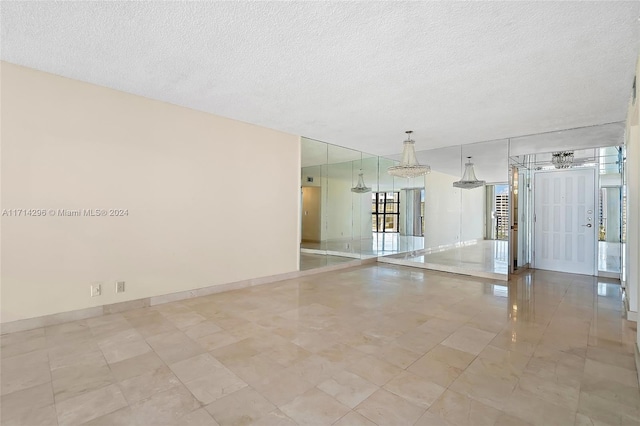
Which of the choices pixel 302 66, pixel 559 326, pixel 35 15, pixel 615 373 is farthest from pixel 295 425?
pixel 35 15

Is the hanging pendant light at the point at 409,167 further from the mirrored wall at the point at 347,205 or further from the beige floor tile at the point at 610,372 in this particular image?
the beige floor tile at the point at 610,372

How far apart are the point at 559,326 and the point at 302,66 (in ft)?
13.5

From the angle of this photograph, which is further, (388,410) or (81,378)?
(81,378)

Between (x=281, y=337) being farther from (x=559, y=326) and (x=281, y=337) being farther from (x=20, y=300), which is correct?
(x=559, y=326)

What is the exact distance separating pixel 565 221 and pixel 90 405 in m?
8.36

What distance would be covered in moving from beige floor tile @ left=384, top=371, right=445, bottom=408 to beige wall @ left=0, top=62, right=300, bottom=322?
340 centimetres

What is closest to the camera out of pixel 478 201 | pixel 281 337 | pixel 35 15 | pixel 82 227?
pixel 35 15

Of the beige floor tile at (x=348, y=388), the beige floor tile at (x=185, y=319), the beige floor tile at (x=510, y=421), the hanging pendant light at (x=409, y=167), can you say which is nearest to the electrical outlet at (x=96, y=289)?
the beige floor tile at (x=185, y=319)

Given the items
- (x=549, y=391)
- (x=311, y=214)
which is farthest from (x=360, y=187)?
(x=549, y=391)

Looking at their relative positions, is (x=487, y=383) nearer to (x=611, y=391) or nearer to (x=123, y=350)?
(x=611, y=391)

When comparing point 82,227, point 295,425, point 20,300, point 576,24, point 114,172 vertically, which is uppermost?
point 576,24

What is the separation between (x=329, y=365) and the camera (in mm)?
2604

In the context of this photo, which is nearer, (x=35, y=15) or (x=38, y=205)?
(x=35, y=15)

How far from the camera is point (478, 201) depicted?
7.43 meters
